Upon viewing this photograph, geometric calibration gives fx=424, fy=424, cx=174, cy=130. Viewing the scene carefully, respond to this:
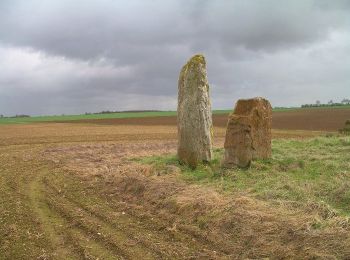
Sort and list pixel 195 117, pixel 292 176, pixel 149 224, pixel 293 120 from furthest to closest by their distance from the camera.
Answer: pixel 293 120 → pixel 195 117 → pixel 292 176 → pixel 149 224

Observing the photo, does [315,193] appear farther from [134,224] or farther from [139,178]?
[139,178]

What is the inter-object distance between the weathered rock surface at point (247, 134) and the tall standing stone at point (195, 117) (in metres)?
0.98

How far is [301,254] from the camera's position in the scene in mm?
6844

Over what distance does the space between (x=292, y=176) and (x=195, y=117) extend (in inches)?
160

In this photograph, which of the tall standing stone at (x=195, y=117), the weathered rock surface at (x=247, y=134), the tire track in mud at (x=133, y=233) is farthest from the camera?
the tall standing stone at (x=195, y=117)

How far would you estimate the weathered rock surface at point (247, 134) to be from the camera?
13688 mm

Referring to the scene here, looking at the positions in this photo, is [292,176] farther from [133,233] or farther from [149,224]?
[133,233]

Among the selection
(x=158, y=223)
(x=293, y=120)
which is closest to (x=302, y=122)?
(x=293, y=120)

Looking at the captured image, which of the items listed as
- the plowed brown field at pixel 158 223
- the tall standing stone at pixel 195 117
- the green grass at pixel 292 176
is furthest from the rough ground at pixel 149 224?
the tall standing stone at pixel 195 117

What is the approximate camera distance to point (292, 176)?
12188 millimetres

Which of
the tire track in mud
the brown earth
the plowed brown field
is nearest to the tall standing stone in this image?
the plowed brown field

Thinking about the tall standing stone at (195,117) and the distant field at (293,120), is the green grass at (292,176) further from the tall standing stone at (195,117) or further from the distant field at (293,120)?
the distant field at (293,120)

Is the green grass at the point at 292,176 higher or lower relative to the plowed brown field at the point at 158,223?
higher

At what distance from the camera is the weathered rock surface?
13688 millimetres
